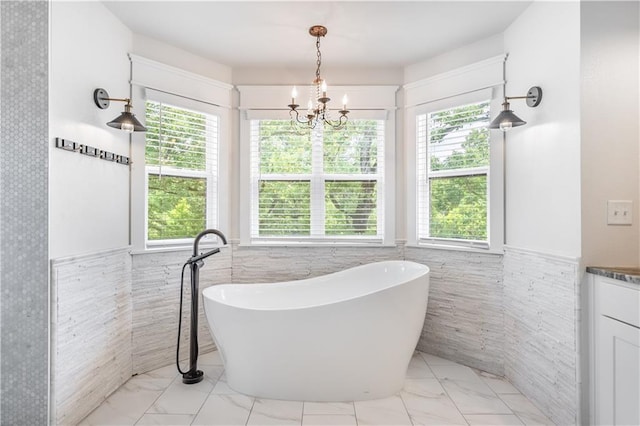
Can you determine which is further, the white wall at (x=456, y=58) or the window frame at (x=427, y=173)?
the window frame at (x=427, y=173)

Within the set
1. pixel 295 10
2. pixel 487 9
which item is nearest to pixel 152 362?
pixel 295 10

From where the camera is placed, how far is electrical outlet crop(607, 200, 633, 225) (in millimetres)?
1931

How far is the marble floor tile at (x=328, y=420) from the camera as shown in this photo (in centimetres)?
205

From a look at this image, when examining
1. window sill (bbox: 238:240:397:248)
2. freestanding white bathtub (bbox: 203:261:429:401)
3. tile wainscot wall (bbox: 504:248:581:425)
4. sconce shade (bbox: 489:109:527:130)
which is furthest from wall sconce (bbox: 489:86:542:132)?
window sill (bbox: 238:240:397:248)

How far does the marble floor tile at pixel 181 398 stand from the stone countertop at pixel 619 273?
2353 millimetres

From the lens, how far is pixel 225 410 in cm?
219

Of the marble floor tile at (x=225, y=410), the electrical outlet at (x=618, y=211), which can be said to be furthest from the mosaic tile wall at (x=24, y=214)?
the electrical outlet at (x=618, y=211)

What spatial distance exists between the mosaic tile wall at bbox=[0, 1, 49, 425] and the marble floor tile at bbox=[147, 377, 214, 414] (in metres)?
0.60

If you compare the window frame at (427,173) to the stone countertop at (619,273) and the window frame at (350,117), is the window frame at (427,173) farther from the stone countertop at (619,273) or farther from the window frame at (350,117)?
the stone countertop at (619,273)

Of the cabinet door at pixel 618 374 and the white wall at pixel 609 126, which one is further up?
the white wall at pixel 609 126

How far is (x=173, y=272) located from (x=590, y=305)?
276 cm

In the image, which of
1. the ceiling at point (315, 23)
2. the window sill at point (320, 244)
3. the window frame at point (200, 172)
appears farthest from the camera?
the window sill at point (320, 244)

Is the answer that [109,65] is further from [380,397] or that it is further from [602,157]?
[602,157]

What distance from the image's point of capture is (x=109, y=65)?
96.7 inches
